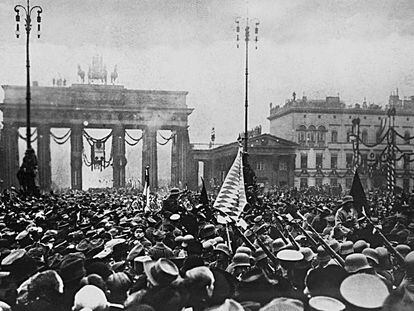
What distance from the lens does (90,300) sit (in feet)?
9.37

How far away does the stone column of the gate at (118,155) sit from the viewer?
3017 cm

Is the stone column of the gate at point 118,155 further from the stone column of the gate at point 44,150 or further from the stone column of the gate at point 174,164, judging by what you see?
the stone column of the gate at point 44,150

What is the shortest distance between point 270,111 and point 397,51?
21.0 metres

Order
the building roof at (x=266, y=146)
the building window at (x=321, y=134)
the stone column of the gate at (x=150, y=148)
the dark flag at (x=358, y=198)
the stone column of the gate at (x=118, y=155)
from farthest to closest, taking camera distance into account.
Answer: the stone column of the gate at (x=150, y=148)
the stone column of the gate at (x=118, y=155)
the building window at (x=321, y=134)
the building roof at (x=266, y=146)
the dark flag at (x=358, y=198)

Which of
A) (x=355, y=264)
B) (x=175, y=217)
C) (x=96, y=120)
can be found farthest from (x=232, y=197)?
(x=96, y=120)

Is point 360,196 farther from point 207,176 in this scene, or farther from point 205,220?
point 207,176

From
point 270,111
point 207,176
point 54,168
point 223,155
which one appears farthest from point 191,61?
point 54,168

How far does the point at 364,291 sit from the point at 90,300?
1.52m

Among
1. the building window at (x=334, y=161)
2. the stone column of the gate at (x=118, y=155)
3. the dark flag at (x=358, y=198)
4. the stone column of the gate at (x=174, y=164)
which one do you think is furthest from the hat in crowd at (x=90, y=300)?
the stone column of the gate at (x=118, y=155)

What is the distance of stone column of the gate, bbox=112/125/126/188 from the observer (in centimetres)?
3017

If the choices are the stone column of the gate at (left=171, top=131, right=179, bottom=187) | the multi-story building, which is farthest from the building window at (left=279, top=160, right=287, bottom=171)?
the stone column of the gate at (left=171, top=131, right=179, bottom=187)

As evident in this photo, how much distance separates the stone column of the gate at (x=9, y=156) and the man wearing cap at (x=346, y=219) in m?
14.6

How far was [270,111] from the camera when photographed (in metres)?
28.0

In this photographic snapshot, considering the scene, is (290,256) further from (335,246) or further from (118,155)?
(118,155)
